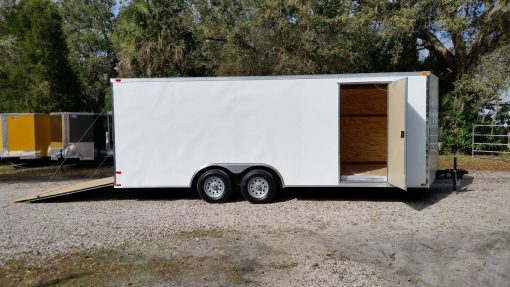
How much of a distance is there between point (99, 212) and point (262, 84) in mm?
4074

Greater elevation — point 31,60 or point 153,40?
point 31,60

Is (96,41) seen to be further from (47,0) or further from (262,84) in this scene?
(262,84)

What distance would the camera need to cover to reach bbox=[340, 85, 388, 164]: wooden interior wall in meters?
11.9

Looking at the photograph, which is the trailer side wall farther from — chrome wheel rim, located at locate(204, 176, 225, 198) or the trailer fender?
chrome wheel rim, located at locate(204, 176, 225, 198)

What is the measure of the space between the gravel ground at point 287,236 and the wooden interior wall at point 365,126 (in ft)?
3.09

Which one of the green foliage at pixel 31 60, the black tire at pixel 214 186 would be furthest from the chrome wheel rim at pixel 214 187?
the green foliage at pixel 31 60

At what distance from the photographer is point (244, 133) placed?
389 inches

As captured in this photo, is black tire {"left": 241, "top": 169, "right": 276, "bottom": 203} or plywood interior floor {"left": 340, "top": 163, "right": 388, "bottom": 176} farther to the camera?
plywood interior floor {"left": 340, "top": 163, "right": 388, "bottom": 176}

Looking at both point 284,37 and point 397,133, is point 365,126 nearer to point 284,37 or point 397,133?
point 397,133

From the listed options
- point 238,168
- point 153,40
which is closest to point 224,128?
point 238,168

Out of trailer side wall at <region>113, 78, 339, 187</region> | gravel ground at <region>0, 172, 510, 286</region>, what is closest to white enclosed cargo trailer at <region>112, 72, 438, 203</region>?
trailer side wall at <region>113, 78, 339, 187</region>

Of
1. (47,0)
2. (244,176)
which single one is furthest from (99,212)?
(47,0)

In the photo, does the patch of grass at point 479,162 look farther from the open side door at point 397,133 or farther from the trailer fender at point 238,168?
the trailer fender at point 238,168

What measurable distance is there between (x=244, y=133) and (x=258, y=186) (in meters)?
1.12
